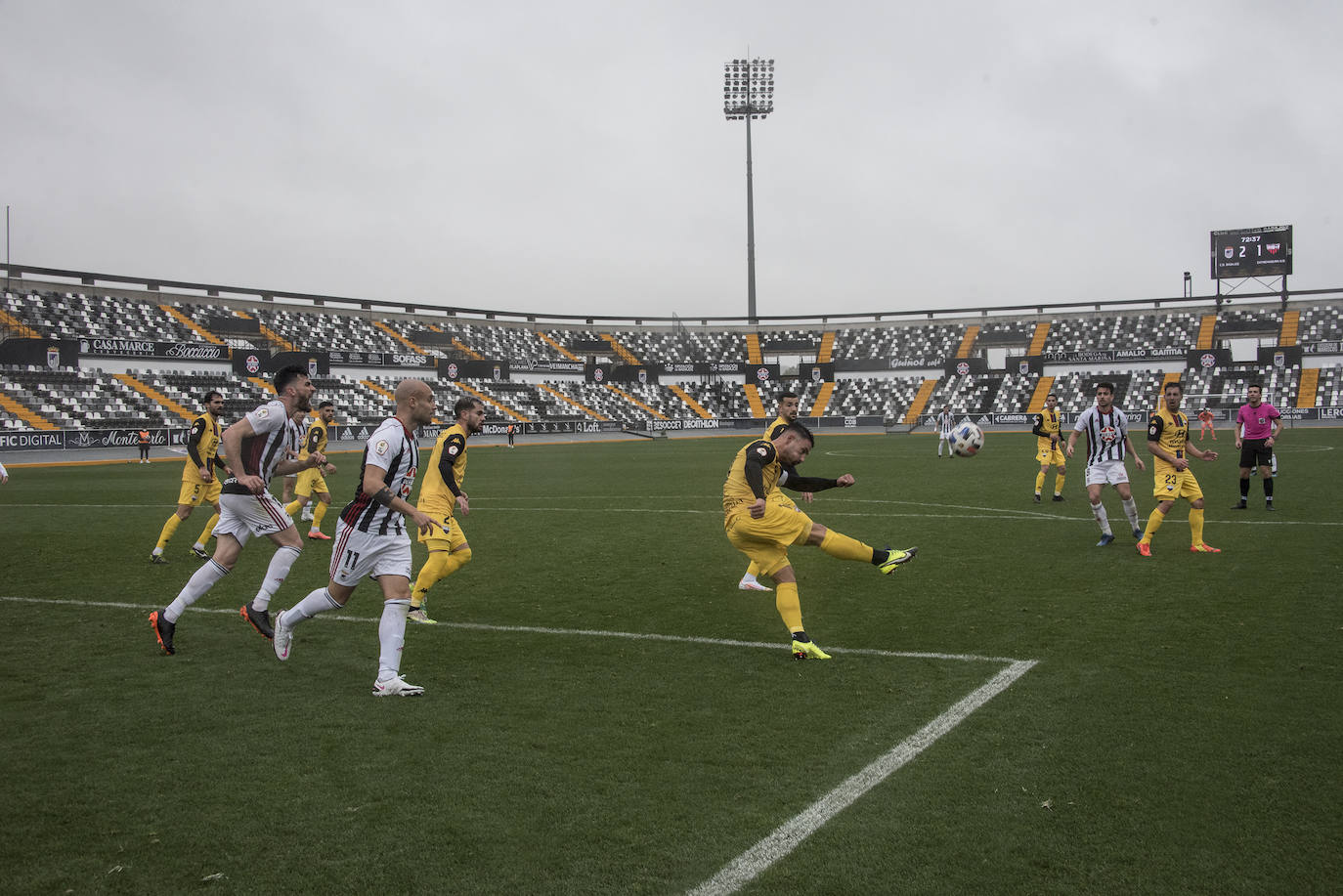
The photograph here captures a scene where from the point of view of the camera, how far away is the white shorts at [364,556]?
6461mm

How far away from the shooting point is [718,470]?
2798 centimetres

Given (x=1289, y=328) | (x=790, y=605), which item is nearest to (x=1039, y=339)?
(x=1289, y=328)

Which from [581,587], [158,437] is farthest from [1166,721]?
[158,437]

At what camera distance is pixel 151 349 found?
52.7 meters

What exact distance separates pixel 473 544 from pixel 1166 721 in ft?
32.4

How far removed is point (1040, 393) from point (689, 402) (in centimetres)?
2669

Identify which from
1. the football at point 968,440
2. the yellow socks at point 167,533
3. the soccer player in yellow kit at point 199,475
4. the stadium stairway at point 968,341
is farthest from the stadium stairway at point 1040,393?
the yellow socks at point 167,533

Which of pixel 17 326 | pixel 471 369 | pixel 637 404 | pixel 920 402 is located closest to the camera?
pixel 17 326

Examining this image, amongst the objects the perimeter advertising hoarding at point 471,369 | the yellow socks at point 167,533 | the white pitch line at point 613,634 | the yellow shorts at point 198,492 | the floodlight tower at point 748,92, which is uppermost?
the floodlight tower at point 748,92

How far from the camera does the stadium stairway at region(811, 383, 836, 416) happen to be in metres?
73.0

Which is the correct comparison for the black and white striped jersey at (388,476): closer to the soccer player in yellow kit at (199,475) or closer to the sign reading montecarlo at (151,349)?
the soccer player in yellow kit at (199,475)

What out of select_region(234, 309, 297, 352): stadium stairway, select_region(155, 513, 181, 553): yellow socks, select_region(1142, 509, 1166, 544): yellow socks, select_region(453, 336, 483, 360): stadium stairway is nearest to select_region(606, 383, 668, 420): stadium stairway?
select_region(453, 336, 483, 360): stadium stairway

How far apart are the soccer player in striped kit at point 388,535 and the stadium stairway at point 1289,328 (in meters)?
76.5

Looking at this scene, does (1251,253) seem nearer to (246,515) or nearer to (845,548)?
(845,548)
